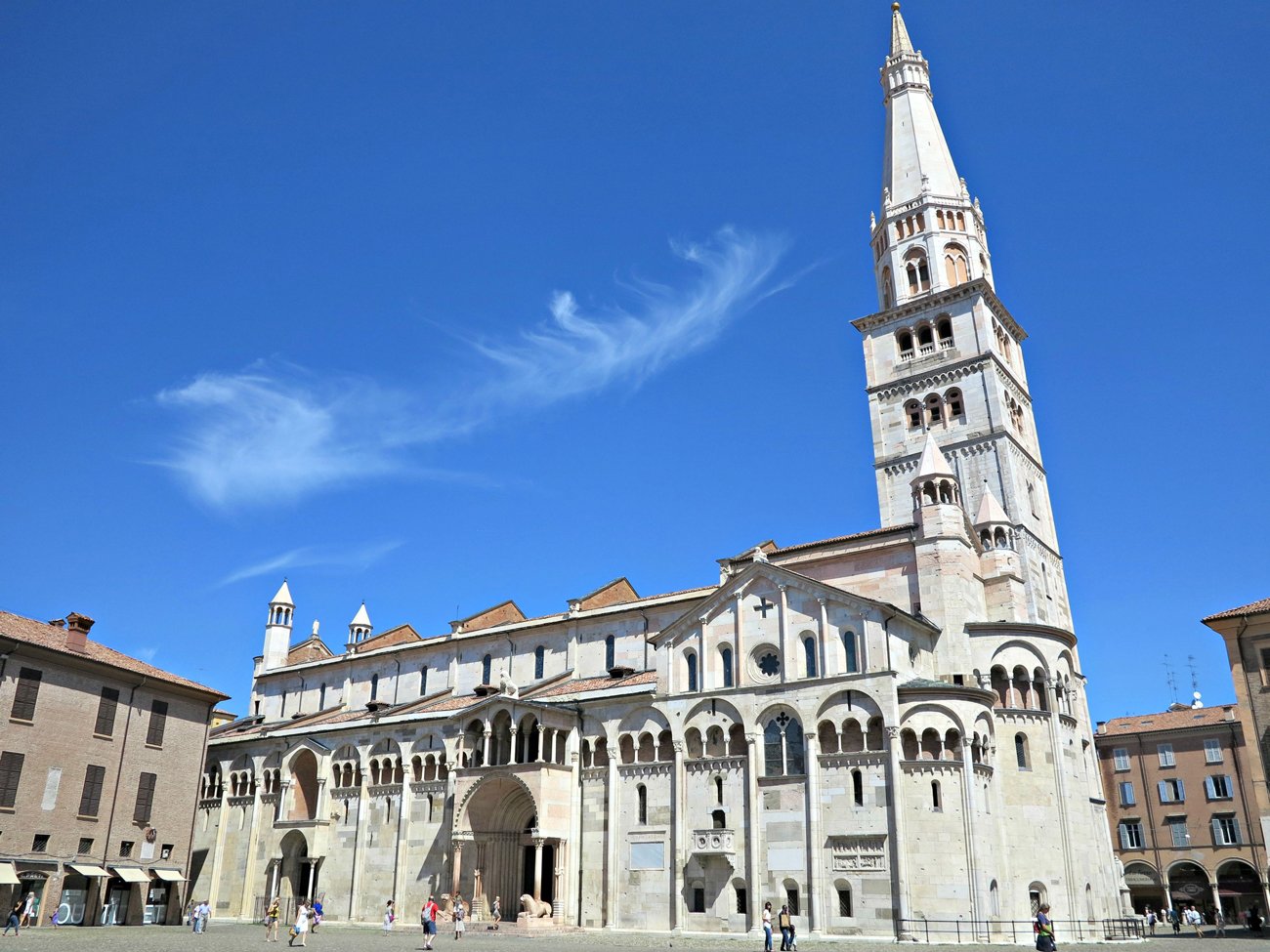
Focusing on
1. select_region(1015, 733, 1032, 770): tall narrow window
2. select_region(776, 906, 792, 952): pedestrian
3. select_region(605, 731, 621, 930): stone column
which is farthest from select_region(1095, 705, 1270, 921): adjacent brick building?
select_region(776, 906, 792, 952): pedestrian

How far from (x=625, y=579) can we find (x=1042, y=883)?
2742cm

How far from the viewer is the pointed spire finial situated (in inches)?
2436

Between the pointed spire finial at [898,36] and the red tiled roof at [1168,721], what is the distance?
1810 inches

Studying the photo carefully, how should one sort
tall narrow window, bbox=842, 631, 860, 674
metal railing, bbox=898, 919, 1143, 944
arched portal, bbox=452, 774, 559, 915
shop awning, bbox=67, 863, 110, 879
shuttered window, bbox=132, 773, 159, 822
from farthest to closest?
shuttered window, bbox=132, 773, 159, 822
arched portal, bbox=452, 774, 559, 915
shop awning, bbox=67, 863, 110, 879
tall narrow window, bbox=842, 631, 860, 674
metal railing, bbox=898, 919, 1143, 944

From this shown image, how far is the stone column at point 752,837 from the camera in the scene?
3459 cm

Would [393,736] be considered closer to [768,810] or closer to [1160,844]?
[768,810]

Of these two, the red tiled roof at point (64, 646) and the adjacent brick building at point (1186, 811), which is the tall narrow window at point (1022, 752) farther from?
the red tiled roof at point (64, 646)

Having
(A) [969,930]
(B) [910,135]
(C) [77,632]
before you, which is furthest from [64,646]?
(B) [910,135]

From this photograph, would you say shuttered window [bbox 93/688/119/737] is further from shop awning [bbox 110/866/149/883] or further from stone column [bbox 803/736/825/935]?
stone column [bbox 803/736/825/935]

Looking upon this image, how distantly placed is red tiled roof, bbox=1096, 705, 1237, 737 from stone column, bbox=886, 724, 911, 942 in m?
35.9

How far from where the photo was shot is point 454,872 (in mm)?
40594

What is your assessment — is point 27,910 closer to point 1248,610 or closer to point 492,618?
point 492,618

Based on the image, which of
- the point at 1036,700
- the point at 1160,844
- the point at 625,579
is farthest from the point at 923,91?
the point at 1160,844

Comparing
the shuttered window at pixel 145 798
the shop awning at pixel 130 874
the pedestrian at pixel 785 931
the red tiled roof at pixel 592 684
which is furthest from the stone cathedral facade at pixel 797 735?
the shop awning at pixel 130 874
